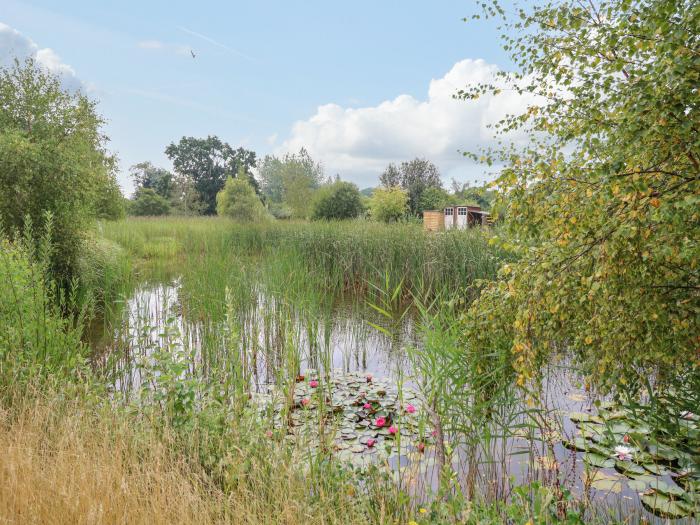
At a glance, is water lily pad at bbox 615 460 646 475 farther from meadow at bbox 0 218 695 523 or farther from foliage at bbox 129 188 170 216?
foliage at bbox 129 188 170 216

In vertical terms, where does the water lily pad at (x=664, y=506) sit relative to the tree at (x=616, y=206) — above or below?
below

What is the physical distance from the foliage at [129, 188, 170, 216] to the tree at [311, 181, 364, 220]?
59.5ft

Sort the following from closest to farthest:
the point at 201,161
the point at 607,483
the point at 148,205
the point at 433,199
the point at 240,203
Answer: the point at 607,483 < the point at 240,203 < the point at 148,205 < the point at 433,199 < the point at 201,161

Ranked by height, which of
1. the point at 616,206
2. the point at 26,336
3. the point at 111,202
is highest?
the point at 111,202

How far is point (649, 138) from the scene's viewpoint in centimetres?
225

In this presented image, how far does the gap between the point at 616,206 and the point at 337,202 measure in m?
24.8

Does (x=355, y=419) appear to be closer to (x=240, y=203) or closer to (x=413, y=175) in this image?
(x=240, y=203)

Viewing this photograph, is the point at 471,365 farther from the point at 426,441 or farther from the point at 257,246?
the point at 257,246

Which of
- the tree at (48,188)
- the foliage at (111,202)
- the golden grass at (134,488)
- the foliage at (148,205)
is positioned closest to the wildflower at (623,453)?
the golden grass at (134,488)

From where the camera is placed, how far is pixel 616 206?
95.7 inches

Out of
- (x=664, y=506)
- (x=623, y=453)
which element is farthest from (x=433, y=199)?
(x=664, y=506)

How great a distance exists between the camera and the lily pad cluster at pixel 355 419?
343cm

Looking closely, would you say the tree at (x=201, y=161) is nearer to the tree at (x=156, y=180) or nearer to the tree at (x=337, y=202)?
the tree at (x=156, y=180)

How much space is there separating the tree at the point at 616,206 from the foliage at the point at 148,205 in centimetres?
3951
